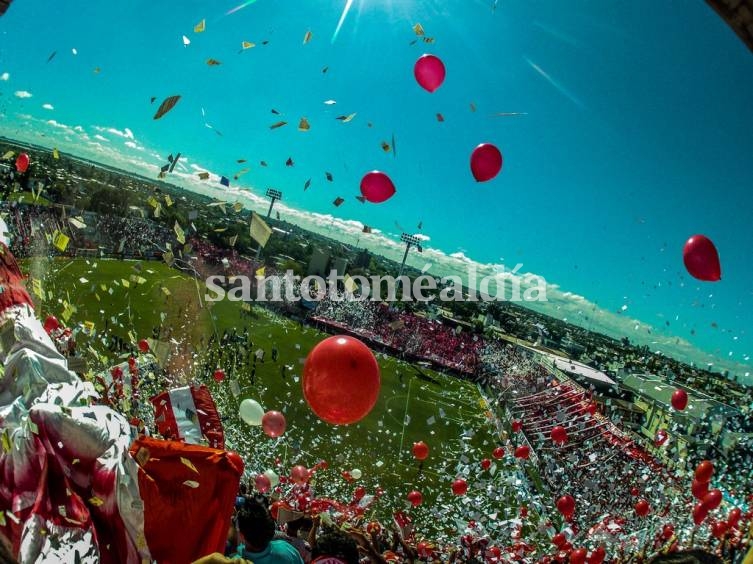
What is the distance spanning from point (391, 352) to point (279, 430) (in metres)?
22.1

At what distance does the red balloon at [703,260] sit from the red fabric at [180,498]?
3.79 m

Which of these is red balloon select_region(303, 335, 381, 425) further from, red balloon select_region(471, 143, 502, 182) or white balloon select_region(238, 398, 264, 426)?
white balloon select_region(238, 398, 264, 426)

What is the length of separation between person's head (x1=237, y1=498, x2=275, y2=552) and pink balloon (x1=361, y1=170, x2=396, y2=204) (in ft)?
9.47

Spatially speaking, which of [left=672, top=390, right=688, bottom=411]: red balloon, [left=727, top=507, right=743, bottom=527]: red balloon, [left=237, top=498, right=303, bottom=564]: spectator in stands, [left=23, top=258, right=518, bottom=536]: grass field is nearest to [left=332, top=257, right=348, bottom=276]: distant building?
[left=23, top=258, right=518, bottom=536]: grass field

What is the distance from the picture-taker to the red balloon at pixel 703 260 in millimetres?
3818

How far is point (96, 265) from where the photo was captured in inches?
1017

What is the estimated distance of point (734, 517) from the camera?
6059 mm

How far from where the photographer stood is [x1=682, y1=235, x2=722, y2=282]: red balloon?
3818 mm

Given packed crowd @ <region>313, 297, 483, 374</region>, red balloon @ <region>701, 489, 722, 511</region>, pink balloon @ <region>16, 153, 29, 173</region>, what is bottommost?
packed crowd @ <region>313, 297, 483, 374</region>

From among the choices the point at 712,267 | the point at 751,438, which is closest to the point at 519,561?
the point at 712,267

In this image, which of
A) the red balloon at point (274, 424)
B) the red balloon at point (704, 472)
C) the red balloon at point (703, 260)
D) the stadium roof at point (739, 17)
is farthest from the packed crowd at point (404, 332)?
the stadium roof at point (739, 17)

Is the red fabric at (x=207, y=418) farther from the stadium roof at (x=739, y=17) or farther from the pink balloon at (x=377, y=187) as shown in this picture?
the stadium roof at (x=739, y=17)


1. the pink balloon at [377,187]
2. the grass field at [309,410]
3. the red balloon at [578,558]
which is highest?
the pink balloon at [377,187]

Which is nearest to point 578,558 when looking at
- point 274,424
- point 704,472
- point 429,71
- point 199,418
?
point 704,472
